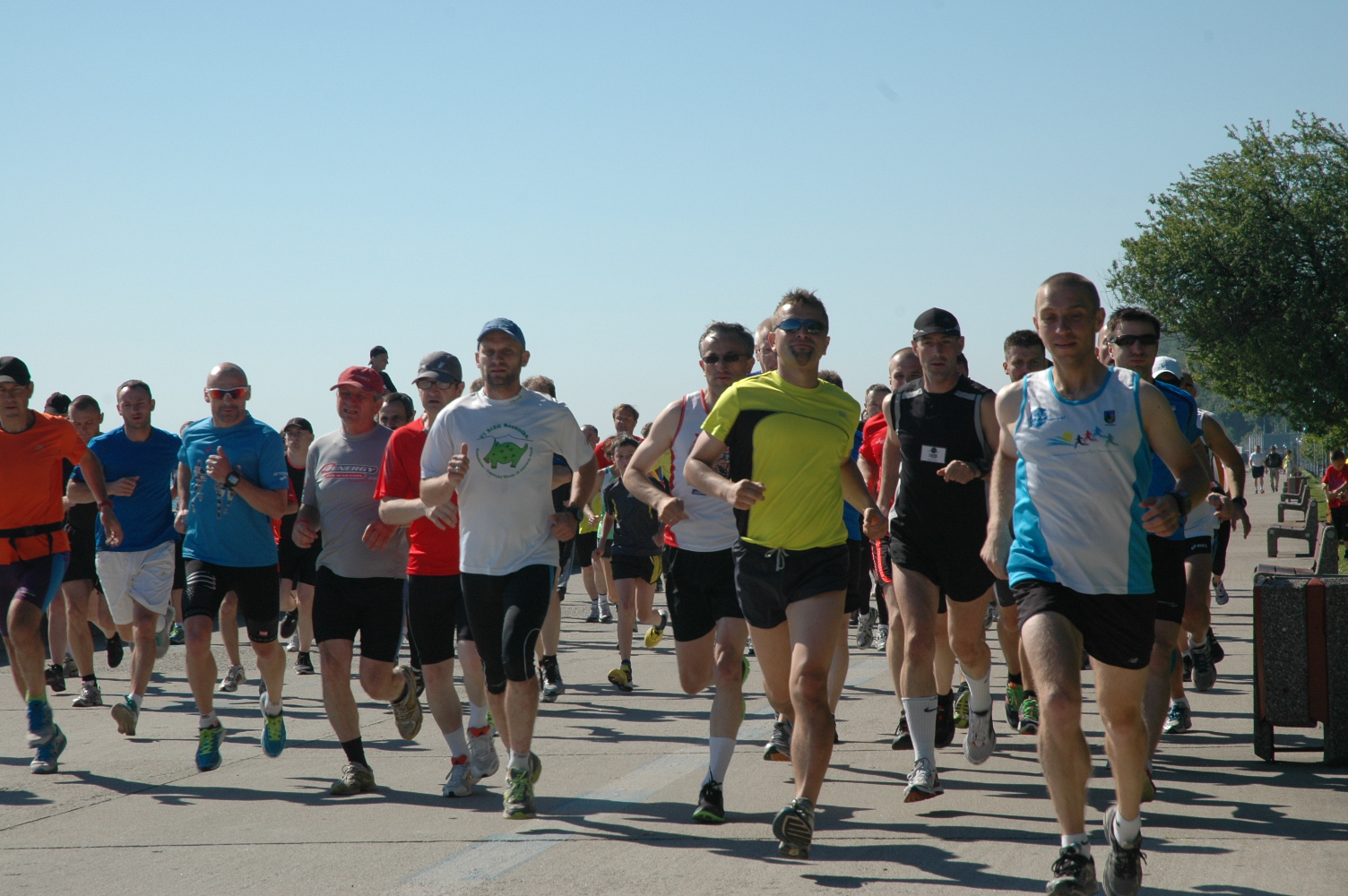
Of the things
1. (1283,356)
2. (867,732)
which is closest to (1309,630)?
(867,732)

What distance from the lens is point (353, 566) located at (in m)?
6.92

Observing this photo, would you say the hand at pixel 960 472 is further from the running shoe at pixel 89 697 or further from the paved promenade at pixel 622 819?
the running shoe at pixel 89 697

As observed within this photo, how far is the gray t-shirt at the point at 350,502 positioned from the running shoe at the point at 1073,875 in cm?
378

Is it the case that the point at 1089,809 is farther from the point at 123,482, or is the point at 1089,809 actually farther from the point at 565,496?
the point at 123,482

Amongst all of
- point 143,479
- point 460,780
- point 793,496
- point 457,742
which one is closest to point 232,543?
point 143,479

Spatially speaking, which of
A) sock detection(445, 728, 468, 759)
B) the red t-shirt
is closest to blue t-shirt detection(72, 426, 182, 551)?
the red t-shirt

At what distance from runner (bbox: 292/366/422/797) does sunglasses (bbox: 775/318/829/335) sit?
87.3 inches

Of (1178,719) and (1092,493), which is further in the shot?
(1178,719)

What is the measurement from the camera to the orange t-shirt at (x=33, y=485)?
7941 mm

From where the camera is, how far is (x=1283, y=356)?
4528cm

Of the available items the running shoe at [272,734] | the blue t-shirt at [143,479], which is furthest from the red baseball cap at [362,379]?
the blue t-shirt at [143,479]

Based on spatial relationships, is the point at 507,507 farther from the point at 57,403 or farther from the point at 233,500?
the point at 57,403

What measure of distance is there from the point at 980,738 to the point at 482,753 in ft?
8.27

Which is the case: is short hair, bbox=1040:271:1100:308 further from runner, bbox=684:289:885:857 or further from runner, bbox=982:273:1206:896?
runner, bbox=684:289:885:857
